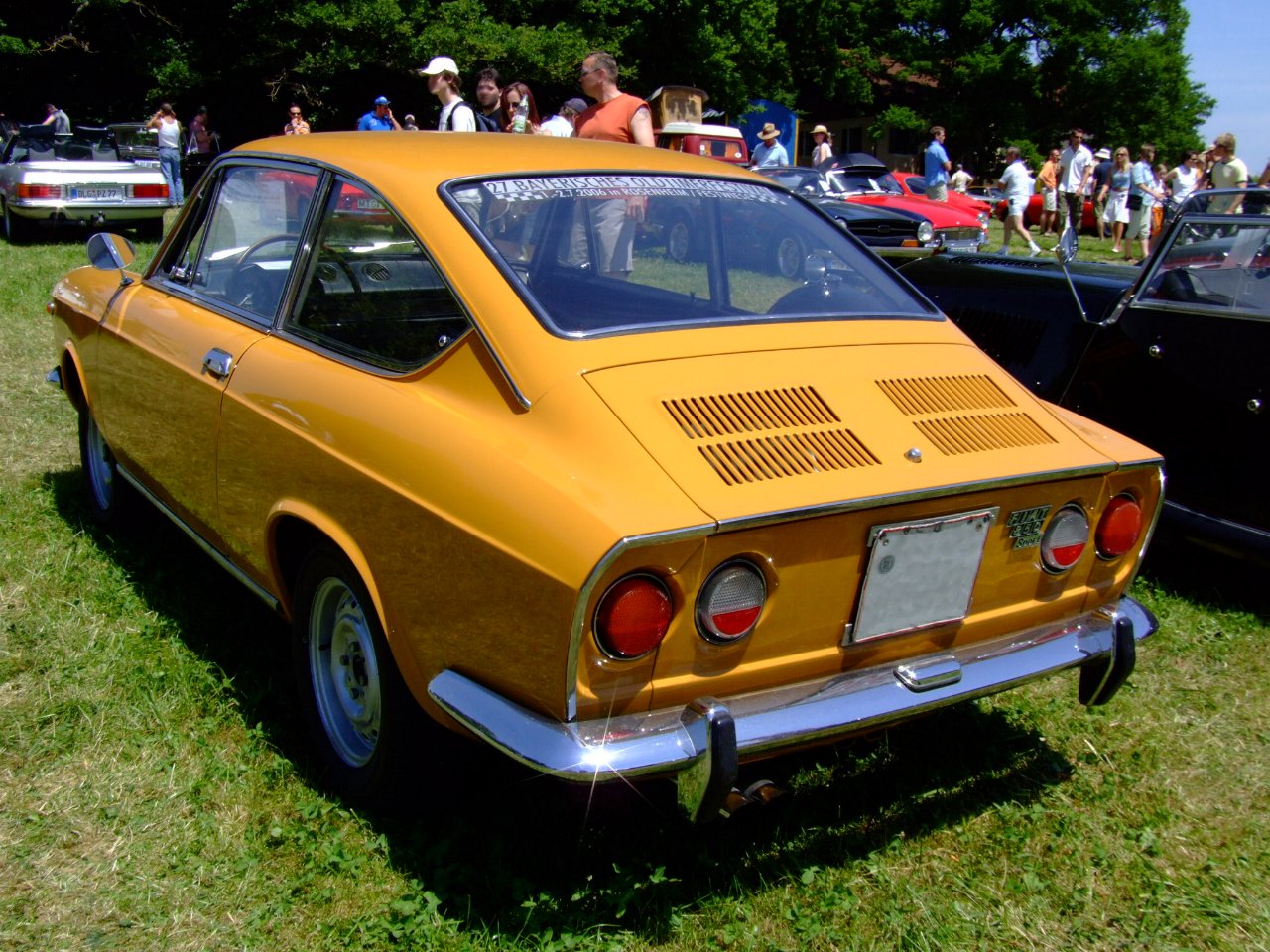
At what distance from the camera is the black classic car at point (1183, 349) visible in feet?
14.0

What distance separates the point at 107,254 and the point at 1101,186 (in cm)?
1918

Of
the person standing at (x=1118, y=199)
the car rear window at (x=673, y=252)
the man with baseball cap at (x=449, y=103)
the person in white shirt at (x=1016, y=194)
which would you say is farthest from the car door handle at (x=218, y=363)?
the person standing at (x=1118, y=199)

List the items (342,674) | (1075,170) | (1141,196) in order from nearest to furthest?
1. (342,674)
2. (1141,196)
3. (1075,170)

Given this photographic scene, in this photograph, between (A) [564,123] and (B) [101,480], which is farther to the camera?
(A) [564,123]

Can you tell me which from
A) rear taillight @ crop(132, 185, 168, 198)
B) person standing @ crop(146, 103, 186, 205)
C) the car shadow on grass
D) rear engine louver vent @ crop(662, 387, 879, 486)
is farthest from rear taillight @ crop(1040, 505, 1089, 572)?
person standing @ crop(146, 103, 186, 205)

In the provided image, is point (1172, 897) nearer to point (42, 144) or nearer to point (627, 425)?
point (627, 425)

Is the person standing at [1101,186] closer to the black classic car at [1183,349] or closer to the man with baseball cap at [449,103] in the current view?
the man with baseball cap at [449,103]

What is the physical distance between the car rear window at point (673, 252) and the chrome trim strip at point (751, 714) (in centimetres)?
94

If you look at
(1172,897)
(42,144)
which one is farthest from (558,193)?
(42,144)

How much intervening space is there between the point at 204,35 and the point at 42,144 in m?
15.3

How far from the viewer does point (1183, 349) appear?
4.48 m

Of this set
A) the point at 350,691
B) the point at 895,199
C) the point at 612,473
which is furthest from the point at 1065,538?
the point at 895,199

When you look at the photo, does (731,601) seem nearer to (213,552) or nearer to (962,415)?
(962,415)

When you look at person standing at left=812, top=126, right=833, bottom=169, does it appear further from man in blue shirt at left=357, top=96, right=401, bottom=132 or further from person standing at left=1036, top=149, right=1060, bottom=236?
man in blue shirt at left=357, top=96, right=401, bottom=132
